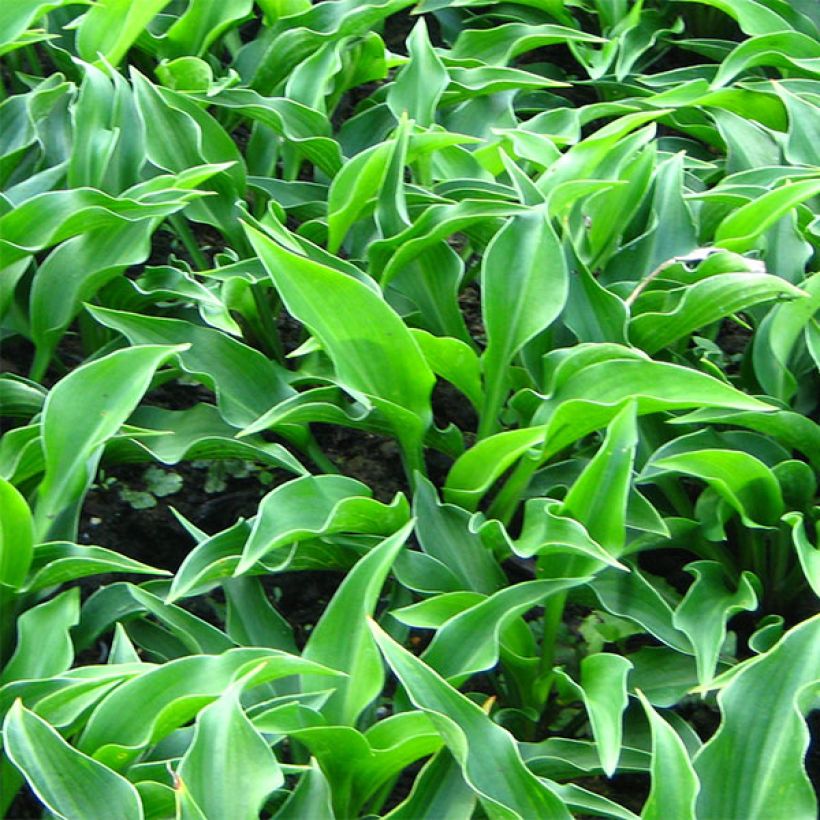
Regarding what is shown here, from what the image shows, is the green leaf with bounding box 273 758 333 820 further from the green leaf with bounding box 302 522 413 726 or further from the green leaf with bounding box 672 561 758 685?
the green leaf with bounding box 672 561 758 685

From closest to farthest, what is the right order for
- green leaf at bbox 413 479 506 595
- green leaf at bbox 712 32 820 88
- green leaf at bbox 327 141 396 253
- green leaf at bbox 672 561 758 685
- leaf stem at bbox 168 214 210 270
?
green leaf at bbox 672 561 758 685 → green leaf at bbox 413 479 506 595 → green leaf at bbox 327 141 396 253 → leaf stem at bbox 168 214 210 270 → green leaf at bbox 712 32 820 88

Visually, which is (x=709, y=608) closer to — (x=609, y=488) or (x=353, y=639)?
(x=609, y=488)

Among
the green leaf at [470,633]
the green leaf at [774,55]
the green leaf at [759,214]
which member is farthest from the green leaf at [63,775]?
the green leaf at [774,55]

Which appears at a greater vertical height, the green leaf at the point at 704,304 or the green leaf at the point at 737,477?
the green leaf at the point at 704,304

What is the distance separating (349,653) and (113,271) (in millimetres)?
812

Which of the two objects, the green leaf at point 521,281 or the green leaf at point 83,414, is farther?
the green leaf at point 521,281

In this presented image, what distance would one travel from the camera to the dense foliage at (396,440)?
4.94 feet

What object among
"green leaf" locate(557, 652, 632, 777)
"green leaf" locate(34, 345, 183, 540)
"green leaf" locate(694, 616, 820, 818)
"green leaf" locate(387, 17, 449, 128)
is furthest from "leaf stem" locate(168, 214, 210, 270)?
"green leaf" locate(694, 616, 820, 818)

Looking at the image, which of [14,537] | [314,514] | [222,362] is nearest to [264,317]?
[222,362]

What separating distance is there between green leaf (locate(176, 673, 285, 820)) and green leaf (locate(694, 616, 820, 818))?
50cm

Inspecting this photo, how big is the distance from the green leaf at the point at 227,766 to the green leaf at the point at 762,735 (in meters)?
0.50

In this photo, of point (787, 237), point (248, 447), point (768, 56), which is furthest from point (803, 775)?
point (768, 56)

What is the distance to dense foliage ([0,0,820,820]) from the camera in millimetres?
1505

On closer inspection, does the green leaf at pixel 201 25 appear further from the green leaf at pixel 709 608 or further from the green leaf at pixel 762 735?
the green leaf at pixel 762 735
